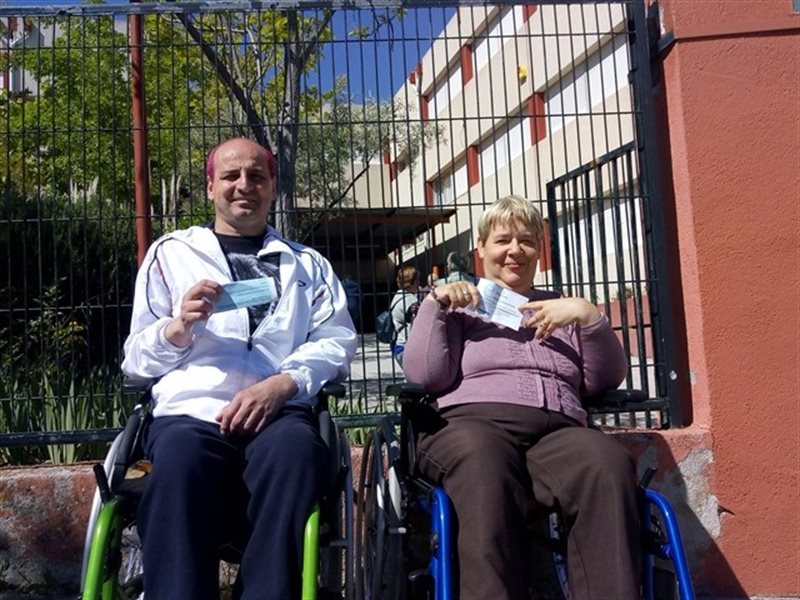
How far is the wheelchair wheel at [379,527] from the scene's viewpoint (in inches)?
118

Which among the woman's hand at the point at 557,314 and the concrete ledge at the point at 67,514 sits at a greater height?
the woman's hand at the point at 557,314

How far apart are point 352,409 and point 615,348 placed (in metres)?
1.80

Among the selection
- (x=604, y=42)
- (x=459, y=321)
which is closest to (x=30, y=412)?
(x=459, y=321)

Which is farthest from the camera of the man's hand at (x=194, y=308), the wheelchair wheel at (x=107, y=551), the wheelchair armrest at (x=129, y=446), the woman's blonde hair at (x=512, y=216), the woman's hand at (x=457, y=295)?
the woman's blonde hair at (x=512, y=216)

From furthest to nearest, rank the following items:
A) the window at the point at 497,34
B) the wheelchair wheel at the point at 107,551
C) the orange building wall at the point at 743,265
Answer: the window at the point at 497,34 → the orange building wall at the point at 743,265 → the wheelchair wheel at the point at 107,551

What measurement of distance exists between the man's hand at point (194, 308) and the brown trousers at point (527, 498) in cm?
88

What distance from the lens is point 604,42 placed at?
4.57 m

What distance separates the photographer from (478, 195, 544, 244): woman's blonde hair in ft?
10.8

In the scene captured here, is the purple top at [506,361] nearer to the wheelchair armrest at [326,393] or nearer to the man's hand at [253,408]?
the wheelchair armrest at [326,393]

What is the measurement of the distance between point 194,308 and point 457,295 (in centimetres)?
92

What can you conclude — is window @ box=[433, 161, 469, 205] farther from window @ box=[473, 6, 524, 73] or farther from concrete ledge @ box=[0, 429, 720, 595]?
concrete ledge @ box=[0, 429, 720, 595]

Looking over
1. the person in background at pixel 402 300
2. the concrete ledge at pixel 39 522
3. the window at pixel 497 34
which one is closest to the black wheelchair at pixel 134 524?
the concrete ledge at pixel 39 522

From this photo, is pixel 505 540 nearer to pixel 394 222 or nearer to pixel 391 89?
pixel 394 222

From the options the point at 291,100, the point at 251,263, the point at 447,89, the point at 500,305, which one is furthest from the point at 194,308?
the point at 447,89
